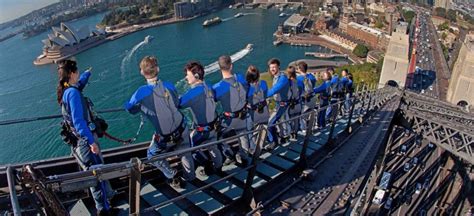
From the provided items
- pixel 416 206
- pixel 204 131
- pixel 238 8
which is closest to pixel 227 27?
pixel 238 8

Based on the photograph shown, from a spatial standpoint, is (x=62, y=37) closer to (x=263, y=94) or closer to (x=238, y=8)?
(x=238, y=8)

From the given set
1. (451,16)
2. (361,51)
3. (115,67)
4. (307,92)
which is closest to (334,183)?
(307,92)

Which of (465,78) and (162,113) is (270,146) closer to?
(162,113)

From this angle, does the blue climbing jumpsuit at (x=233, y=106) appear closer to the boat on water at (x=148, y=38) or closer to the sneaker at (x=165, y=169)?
the sneaker at (x=165, y=169)

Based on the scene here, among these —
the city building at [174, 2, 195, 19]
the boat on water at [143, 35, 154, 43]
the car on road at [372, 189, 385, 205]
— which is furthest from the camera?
the city building at [174, 2, 195, 19]

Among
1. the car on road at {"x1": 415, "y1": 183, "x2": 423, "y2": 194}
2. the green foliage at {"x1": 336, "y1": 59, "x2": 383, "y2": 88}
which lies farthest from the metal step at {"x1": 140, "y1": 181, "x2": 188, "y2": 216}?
the green foliage at {"x1": 336, "y1": 59, "x2": 383, "y2": 88}

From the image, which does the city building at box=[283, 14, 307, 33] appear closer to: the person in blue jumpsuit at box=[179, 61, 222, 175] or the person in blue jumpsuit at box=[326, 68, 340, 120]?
the person in blue jumpsuit at box=[326, 68, 340, 120]
